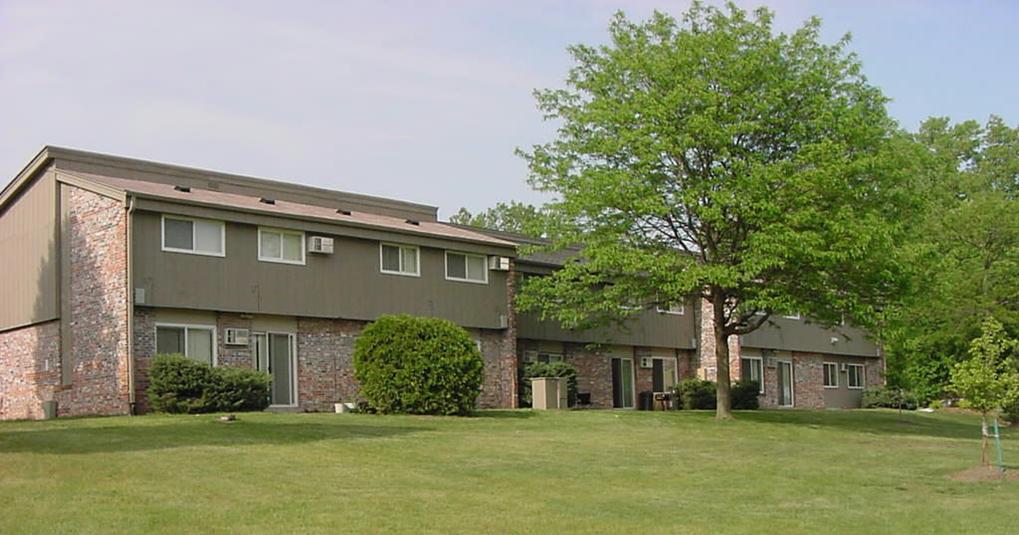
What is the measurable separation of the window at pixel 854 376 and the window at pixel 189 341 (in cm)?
3232

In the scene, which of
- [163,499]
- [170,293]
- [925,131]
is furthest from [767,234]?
[925,131]

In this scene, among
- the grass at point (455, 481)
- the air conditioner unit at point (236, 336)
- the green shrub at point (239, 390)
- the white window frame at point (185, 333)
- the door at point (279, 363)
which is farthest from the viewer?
the door at point (279, 363)

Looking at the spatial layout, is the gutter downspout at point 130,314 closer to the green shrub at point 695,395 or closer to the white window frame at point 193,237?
the white window frame at point 193,237

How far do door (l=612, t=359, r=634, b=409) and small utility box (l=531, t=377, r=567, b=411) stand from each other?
20.0 ft

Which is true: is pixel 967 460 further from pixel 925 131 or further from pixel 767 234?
pixel 925 131

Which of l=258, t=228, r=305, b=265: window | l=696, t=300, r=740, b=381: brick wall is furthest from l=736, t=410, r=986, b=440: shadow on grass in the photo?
l=258, t=228, r=305, b=265: window

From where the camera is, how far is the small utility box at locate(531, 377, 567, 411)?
113 feet

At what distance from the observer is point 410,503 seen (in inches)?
583

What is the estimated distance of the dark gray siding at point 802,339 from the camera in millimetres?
47156

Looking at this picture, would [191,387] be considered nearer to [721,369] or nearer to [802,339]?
[721,369]

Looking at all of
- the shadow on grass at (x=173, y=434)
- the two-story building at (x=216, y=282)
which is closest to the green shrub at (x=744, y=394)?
the two-story building at (x=216, y=282)

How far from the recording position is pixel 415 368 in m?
27.0

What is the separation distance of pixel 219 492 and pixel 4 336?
20.6 metres

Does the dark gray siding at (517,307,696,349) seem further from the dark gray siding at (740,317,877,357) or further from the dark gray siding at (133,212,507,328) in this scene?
the dark gray siding at (740,317,877,357)
